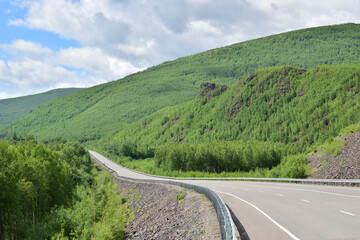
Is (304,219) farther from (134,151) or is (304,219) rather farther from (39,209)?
(134,151)

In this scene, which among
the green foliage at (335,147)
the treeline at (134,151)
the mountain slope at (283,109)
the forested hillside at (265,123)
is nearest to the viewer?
the green foliage at (335,147)

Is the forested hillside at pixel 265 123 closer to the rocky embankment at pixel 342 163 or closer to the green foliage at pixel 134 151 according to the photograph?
the green foliage at pixel 134 151

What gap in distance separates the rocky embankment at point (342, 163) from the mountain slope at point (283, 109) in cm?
5451

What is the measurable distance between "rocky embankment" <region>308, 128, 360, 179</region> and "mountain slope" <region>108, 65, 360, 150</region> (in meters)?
54.5

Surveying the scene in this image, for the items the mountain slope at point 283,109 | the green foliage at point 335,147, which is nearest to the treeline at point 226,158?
the mountain slope at point 283,109

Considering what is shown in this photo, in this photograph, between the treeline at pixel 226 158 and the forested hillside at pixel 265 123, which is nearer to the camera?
the treeline at pixel 226 158

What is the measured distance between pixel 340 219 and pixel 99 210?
116 feet

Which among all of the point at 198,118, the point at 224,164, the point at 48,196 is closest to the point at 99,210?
the point at 48,196

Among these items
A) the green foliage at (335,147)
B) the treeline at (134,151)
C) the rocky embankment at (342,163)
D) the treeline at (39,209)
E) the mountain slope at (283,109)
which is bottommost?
the treeline at (39,209)

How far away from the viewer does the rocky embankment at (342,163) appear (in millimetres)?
31692

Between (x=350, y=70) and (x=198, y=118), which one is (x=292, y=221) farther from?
(x=198, y=118)

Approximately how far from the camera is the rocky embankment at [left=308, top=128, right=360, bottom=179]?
31.7 m

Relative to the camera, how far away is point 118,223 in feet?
98.7

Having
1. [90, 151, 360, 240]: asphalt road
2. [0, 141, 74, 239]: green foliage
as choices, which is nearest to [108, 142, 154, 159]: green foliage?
[0, 141, 74, 239]: green foliage
